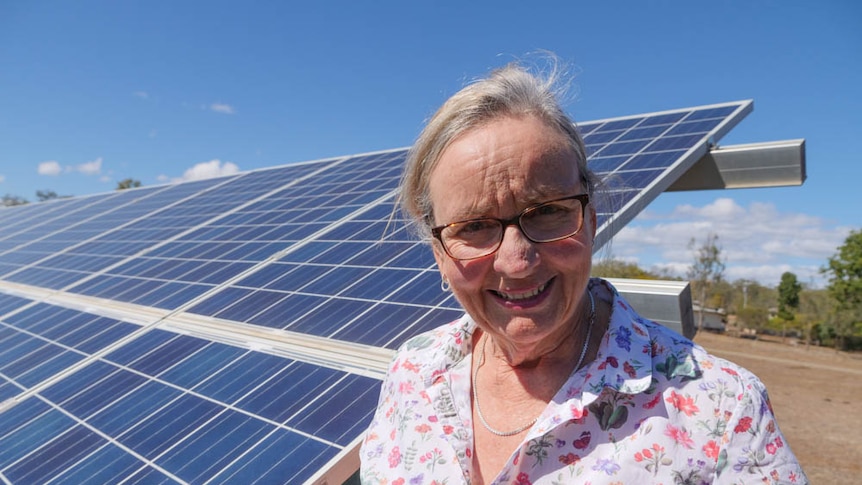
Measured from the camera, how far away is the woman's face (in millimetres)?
1668

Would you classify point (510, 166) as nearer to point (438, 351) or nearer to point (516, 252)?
point (516, 252)

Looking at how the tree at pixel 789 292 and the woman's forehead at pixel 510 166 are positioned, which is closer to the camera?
the woman's forehead at pixel 510 166

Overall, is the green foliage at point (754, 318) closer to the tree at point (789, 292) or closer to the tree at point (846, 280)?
the tree at point (846, 280)

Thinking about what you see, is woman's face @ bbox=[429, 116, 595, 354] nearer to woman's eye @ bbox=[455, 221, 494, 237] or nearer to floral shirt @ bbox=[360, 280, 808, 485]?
woman's eye @ bbox=[455, 221, 494, 237]

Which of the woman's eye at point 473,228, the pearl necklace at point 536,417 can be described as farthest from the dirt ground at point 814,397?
the woman's eye at point 473,228

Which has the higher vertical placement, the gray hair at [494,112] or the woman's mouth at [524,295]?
the gray hair at [494,112]

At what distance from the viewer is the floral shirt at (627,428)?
137 centimetres

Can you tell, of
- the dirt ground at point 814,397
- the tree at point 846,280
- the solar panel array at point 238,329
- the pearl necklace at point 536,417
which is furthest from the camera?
the tree at point 846,280

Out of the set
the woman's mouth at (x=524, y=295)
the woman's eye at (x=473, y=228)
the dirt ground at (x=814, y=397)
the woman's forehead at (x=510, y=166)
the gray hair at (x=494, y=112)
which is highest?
the gray hair at (x=494, y=112)

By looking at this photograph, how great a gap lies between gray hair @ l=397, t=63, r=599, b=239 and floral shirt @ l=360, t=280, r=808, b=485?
0.62 meters

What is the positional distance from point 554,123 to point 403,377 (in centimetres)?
121

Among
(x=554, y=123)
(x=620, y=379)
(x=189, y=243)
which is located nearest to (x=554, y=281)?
(x=620, y=379)

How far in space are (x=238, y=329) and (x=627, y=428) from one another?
3.67 meters

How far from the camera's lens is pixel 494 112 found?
5.73 feet
